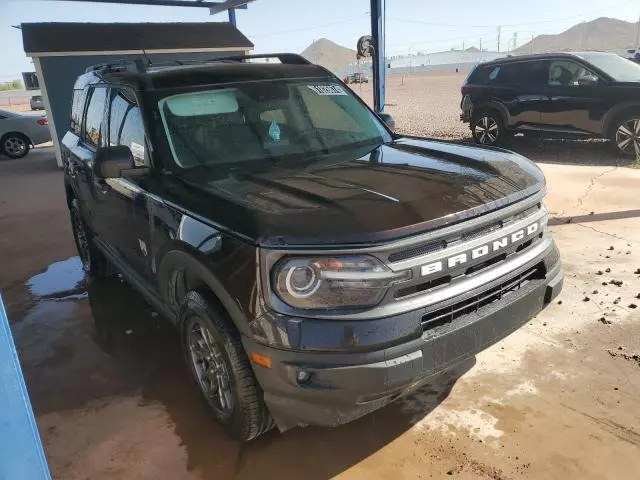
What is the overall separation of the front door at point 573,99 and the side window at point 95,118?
8518mm

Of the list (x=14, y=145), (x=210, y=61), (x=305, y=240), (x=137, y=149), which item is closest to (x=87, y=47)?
(x=14, y=145)

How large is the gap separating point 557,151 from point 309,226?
984 centimetres

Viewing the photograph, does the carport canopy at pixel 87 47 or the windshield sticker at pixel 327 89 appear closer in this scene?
the windshield sticker at pixel 327 89

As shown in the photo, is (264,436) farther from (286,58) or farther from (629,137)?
(629,137)

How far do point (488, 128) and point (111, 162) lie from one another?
969 centimetres

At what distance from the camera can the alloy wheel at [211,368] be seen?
2655 millimetres

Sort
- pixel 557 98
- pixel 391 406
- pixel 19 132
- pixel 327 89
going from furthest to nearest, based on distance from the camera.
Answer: pixel 19 132, pixel 557 98, pixel 327 89, pixel 391 406

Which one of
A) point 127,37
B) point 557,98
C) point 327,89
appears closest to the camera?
point 327,89

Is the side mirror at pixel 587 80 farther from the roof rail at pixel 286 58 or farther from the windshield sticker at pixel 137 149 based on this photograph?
the windshield sticker at pixel 137 149

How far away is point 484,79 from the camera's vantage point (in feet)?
36.9

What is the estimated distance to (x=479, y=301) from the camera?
2.42 meters

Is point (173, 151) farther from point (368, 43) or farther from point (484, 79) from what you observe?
point (484, 79)

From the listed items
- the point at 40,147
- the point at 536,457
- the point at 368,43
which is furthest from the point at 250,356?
the point at 40,147

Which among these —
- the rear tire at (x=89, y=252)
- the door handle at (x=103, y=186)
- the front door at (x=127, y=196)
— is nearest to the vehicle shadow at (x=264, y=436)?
the front door at (x=127, y=196)
